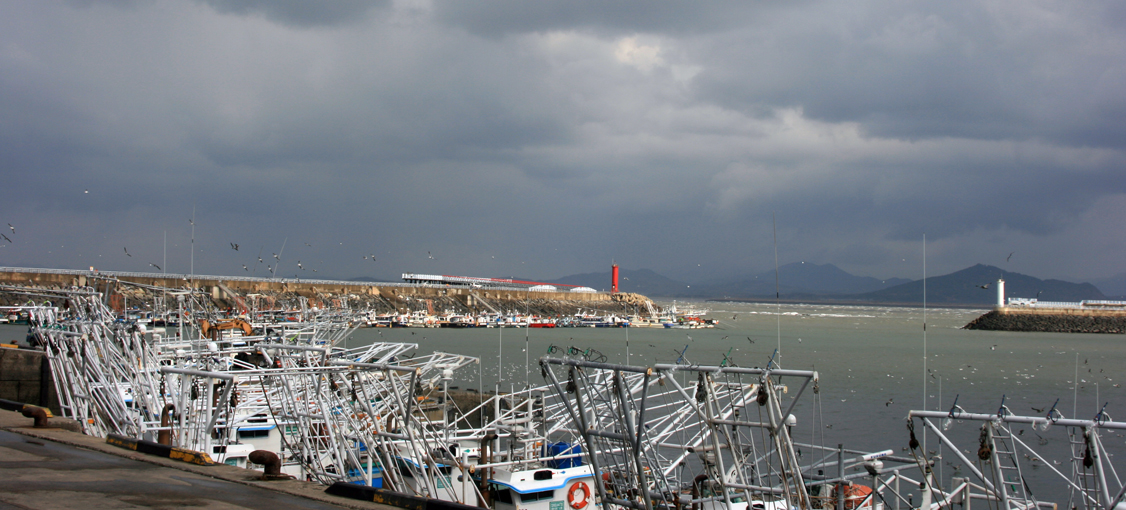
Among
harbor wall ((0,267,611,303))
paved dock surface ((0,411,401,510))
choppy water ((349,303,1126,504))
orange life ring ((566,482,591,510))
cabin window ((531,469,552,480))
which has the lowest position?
choppy water ((349,303,1126,504))

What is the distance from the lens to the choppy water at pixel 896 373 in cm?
2695

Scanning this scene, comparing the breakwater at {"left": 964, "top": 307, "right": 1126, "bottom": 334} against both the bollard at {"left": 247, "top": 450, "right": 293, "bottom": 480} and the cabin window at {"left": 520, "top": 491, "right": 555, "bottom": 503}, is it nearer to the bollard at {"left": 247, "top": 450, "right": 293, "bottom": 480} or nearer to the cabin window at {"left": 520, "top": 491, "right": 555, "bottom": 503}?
the cabin window at {"left": 520, "top": 491, "right": 555, "bottom": 503}

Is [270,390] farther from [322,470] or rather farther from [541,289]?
[541,289]

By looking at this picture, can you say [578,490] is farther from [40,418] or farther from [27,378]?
[27,378]

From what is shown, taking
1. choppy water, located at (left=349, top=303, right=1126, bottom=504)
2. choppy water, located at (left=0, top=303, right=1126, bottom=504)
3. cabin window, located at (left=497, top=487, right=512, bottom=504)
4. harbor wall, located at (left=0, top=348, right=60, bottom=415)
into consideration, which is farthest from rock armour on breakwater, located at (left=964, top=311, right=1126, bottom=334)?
harbor wall, located at (left=0, top=348, right=60, bottom=415)

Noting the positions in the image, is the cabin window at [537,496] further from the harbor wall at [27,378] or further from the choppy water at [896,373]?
the harbor wall at [27,378]

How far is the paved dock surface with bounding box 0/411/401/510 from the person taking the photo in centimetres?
874

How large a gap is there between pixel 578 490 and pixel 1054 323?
12279cm

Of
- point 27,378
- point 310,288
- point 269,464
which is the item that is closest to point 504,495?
point 269,464

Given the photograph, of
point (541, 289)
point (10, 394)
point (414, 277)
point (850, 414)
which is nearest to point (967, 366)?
point (850, 414)

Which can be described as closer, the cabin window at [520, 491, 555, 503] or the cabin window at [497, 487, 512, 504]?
the cabin window at [520, 491, 555, 503]

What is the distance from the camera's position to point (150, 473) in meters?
10.6

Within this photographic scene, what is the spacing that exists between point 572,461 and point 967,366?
47.4 m

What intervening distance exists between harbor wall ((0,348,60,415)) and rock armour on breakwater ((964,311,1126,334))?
120136 millimetres
